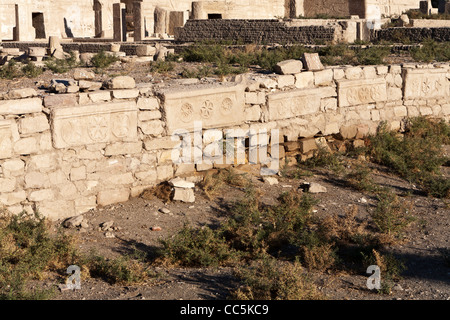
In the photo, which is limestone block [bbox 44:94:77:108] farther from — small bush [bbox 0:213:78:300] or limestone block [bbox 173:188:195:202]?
limestone block [bbox 173:188:195:202]

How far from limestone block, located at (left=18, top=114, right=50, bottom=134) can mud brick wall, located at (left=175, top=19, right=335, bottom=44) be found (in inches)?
380

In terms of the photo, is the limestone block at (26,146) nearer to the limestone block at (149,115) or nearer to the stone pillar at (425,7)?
the limestone block at (149,115)

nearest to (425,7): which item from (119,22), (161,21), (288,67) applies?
(161,21)

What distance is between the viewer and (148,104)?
284 inches

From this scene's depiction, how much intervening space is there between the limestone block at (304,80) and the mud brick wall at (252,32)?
6119 mm

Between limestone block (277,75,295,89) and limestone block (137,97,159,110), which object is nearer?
limestone block (137,97,159,110)

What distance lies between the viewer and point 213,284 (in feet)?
16.2

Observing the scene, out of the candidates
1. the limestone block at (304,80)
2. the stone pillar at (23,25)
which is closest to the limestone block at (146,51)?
the limestone block at (304,80)

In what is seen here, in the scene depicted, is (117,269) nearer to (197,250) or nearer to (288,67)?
(197,250)

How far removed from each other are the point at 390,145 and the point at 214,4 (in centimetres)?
1737

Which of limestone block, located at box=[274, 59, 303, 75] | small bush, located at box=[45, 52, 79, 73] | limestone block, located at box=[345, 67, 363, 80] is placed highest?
small bush, located at box=[45, 52, 79, 73]

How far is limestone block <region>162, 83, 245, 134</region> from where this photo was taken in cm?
737

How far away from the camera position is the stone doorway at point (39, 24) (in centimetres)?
2789

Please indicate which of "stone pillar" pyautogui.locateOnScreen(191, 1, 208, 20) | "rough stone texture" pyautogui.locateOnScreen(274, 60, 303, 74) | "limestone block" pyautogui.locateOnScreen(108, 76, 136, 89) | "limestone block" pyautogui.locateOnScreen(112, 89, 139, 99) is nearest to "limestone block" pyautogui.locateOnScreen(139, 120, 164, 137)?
"limestone block" pyautogui.locateOnScreen(112, 89, 139, 99)
